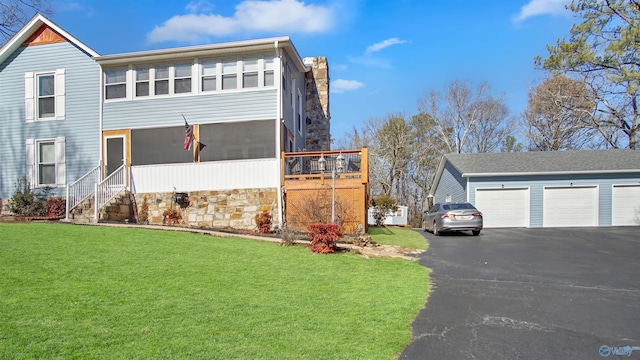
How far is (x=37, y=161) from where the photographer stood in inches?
651

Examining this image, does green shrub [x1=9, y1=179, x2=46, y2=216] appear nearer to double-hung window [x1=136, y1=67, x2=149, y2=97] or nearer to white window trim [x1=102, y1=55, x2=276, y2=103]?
white window trim [x1=102, y1=55, x2=276, y2=103]

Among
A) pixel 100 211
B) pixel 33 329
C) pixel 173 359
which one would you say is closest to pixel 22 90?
pixel 100 211

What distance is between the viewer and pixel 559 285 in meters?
7.53

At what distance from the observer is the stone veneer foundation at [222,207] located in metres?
14.4

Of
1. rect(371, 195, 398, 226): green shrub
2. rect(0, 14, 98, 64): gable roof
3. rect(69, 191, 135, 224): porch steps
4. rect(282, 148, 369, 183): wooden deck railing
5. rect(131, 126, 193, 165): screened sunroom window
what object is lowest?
rect(371, 195, 398, 226): green shrub

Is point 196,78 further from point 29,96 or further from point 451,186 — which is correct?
point 451,186

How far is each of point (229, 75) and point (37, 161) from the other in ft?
28.0

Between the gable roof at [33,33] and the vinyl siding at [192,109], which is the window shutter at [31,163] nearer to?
the vinyl siding at [192,109]

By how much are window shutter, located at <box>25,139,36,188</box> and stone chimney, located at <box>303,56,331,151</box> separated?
11.6 meters

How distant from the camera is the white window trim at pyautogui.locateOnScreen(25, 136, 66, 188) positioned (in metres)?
16.3

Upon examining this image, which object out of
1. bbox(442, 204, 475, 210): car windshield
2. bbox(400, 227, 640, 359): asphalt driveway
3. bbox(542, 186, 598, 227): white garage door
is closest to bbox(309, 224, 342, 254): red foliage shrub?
A: bbox(400, 227, 640, 359): asphalt driveway

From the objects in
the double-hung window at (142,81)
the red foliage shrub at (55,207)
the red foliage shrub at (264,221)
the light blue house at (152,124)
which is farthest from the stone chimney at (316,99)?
the red foliage shrub at (55,207)

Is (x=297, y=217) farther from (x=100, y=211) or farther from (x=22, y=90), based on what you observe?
(x=22, y=90)

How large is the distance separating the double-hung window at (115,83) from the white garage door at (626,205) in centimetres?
2358
